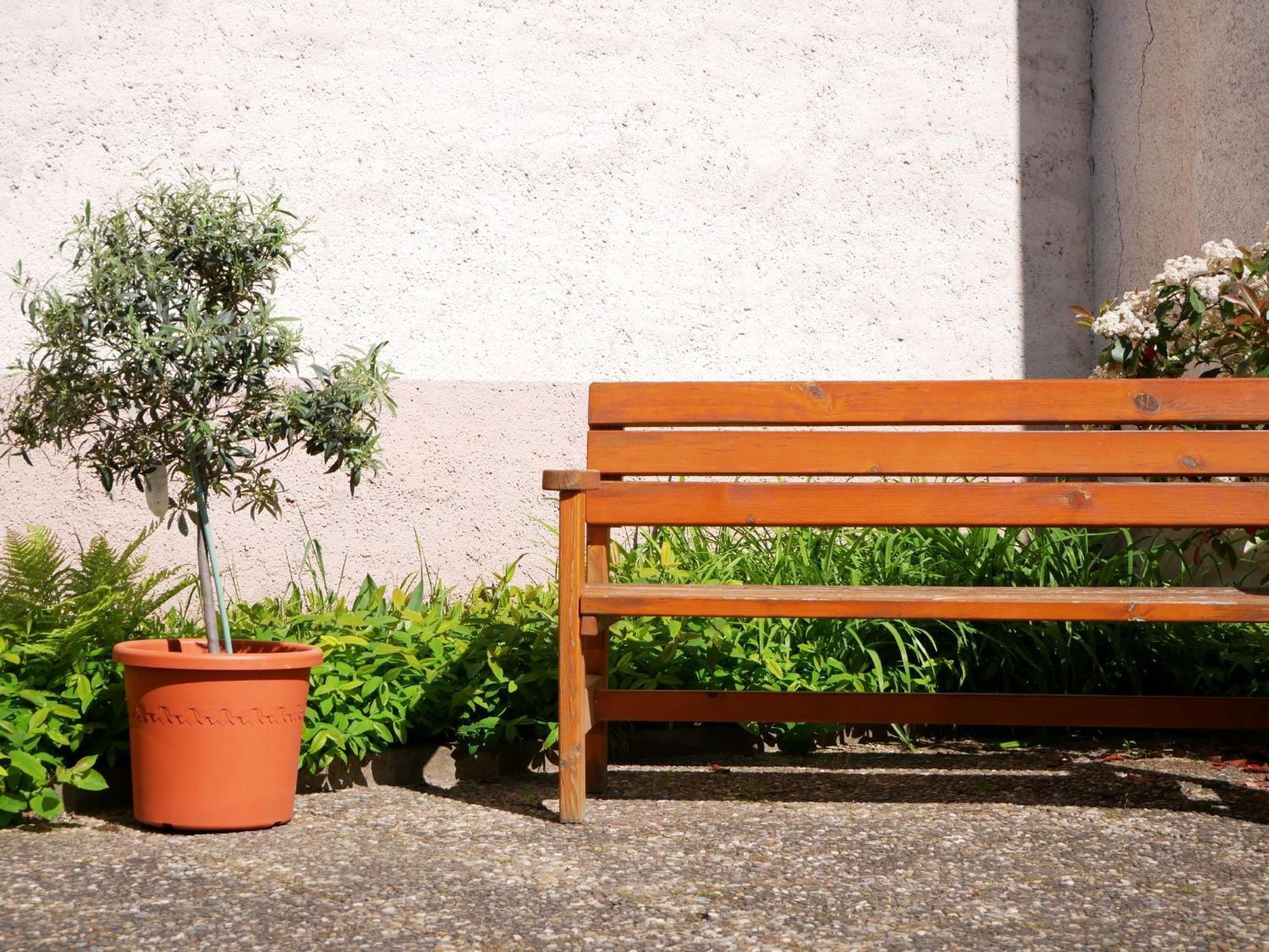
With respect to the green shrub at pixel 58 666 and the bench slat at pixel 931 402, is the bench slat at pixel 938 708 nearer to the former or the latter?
the bench slat at pixel 931 402

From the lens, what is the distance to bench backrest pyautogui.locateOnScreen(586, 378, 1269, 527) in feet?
9.64

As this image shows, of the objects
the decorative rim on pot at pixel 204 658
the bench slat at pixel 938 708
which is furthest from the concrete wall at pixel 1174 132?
the decorative rim on pot at pixel 204 658

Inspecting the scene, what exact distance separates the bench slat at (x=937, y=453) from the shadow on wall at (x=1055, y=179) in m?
2.00

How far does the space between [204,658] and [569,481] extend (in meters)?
0.91

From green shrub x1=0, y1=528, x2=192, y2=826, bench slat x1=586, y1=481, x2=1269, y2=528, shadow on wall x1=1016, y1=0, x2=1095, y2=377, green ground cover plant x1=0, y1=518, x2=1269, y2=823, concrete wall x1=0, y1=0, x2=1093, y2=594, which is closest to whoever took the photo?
green shrub x1=0, y1=528, x2=192, y2=826

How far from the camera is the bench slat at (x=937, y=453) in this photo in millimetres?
2943

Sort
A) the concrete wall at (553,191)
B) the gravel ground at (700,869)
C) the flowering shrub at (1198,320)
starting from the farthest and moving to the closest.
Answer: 1. the concrete wall at (553,191)
2. the flowering shrub at (1198,320)
3. the gravel ground at (700,869)

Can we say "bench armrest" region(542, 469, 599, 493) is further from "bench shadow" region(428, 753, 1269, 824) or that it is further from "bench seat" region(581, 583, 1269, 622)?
"bench shadow" region(428, 753, 1269, 824)

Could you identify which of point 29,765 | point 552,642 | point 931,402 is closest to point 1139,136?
point 931,402

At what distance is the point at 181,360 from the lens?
2.72 m

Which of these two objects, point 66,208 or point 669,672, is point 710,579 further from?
point 66,208

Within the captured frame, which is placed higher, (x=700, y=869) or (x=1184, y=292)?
(x=1184, y=292)

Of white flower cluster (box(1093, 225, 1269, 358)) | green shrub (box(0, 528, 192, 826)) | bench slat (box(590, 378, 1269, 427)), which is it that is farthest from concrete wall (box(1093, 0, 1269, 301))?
green shrub (box(0, 528, 192, 826))

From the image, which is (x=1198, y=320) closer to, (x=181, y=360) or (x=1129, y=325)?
Result: (x=1129, y=325)
